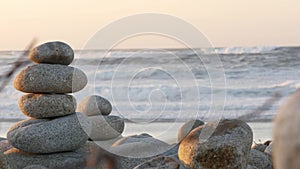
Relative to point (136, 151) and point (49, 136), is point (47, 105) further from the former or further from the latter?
point (136, 151)

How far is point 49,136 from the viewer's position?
24.4 feet

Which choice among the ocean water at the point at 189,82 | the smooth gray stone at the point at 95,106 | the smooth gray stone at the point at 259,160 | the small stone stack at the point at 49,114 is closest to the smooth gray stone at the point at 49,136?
the small stone stack at the point at 49,114

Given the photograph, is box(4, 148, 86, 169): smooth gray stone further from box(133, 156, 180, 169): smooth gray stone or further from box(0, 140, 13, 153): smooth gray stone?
box(133, 156, 180, 169): smooth gray stone

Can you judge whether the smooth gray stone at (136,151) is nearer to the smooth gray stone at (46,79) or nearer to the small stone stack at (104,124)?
the smooth gray stone at (46,79)

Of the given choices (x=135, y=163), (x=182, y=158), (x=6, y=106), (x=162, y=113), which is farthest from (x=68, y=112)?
(x=6, y=106)

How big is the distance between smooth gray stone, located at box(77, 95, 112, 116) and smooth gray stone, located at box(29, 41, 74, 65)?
1217mm

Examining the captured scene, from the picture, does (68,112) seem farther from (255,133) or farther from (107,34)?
(255,133)

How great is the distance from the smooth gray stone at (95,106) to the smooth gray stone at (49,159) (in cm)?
110

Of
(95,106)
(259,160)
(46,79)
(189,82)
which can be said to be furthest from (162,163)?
(189,82)

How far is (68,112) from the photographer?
7652mm

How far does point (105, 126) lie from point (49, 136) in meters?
1.38

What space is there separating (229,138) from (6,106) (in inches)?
547

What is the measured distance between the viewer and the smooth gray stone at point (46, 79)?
7.34 meters

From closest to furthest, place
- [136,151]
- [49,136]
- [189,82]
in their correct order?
[136,151], [49,136], [189,82]
